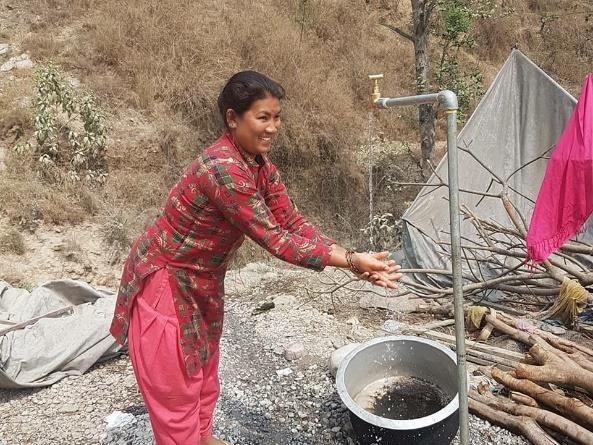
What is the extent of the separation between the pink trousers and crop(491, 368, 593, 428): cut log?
4.83ft

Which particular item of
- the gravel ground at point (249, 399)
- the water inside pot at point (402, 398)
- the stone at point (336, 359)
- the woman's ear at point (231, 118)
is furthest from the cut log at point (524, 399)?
the woman's ear at point (231, 118)

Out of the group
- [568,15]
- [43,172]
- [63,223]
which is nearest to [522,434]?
[63,223]

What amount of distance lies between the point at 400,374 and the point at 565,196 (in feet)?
3.40

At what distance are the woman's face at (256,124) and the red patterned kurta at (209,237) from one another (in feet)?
0.12

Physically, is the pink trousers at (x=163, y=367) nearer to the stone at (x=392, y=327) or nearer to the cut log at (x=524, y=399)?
the cut log at (x=524, y=399)

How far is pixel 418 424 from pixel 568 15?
1111 cm

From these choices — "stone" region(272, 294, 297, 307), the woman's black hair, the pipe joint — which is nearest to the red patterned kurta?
the woman's black hair

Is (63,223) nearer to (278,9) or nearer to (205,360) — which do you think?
(205,360)

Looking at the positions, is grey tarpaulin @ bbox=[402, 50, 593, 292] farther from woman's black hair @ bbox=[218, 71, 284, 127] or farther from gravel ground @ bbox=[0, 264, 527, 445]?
woman's black hair @ bbox=[218, 71, 284, 127]

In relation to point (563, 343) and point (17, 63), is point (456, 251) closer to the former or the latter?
point (563, 343)

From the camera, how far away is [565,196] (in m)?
1.90

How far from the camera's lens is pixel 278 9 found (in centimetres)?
784

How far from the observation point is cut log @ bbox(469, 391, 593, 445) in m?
2.05

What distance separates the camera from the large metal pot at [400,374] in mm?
1836
